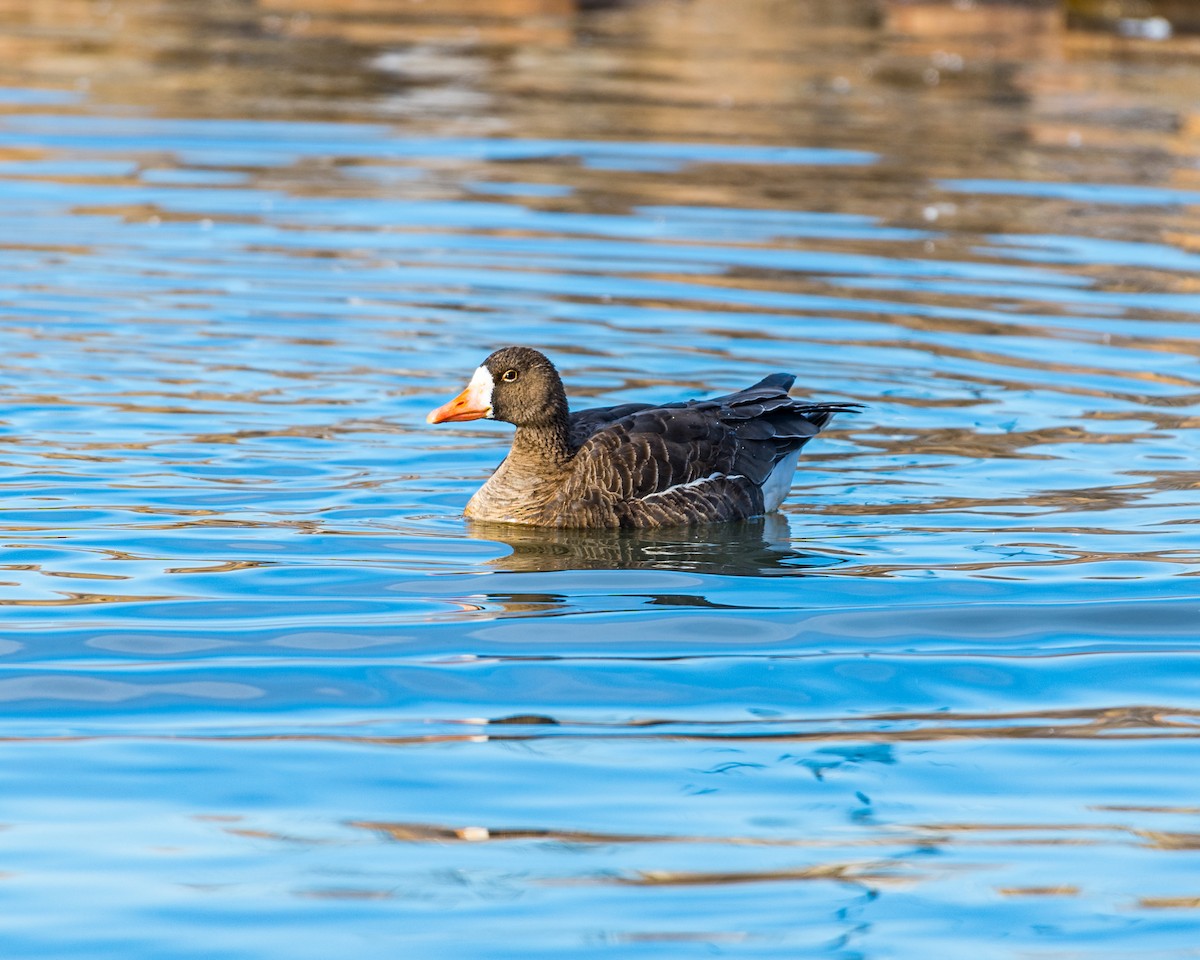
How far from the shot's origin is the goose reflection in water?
8.69 meters

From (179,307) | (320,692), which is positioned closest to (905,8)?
(179,307)

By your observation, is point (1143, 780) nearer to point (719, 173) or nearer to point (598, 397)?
point (598, 397)

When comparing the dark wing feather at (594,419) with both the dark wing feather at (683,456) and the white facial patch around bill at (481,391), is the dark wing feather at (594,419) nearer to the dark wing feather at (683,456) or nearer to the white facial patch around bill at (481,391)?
the dark wing feather at (683,456)

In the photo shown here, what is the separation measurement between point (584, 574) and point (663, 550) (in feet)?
2.00

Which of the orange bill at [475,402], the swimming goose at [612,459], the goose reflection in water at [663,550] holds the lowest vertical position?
the goose reflection in water at [663,550]

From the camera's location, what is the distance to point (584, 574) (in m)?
8.55

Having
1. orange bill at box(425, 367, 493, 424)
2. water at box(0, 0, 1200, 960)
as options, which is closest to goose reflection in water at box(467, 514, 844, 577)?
water at box(0, 0, 1200, 960)

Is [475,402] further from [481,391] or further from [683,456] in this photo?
[683,456]

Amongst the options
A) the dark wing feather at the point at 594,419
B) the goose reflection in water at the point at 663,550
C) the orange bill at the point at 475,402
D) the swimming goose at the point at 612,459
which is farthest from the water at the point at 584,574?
the dark wing feather at the point at 594,419

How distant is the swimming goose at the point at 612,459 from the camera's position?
9.21 meters

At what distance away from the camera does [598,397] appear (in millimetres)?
11914

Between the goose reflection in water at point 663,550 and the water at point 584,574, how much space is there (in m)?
0.04

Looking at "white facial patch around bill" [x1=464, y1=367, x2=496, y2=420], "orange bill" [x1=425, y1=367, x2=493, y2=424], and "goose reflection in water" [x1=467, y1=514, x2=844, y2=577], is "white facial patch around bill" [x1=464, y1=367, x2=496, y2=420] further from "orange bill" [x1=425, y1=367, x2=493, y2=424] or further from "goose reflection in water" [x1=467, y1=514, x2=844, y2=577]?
"goose reflection in water" [x1=467, y1=514, x2=844, y2=577]

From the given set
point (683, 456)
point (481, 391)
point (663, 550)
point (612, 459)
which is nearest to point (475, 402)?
point (481, 391)
